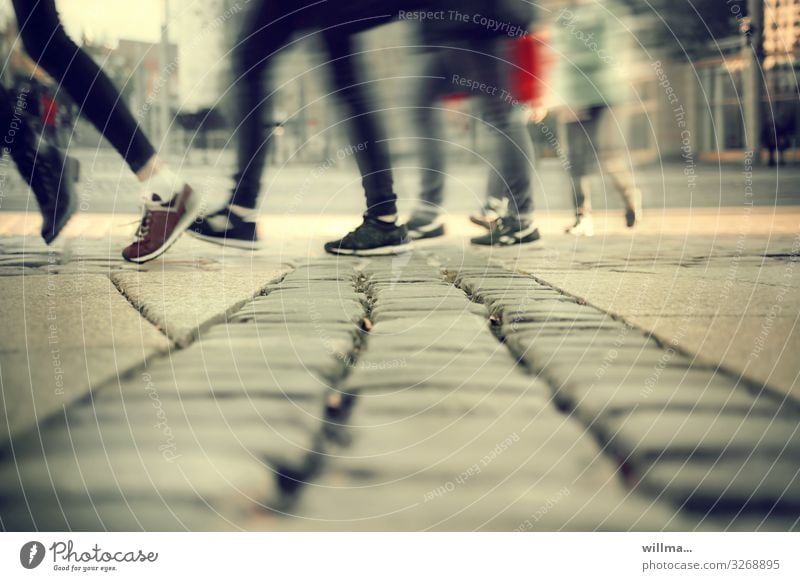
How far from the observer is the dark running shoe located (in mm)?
1247

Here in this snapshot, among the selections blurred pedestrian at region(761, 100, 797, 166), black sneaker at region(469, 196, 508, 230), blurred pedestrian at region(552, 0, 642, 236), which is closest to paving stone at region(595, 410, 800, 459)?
blurred pedestrian at region(761, 100, 797, 166)

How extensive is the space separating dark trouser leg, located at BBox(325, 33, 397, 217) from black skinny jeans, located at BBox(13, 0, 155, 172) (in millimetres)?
304

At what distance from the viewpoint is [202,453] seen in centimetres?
86

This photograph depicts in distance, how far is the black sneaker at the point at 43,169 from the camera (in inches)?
49.0

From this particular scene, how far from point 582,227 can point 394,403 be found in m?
0.92

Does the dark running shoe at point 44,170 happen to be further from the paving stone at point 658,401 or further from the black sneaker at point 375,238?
the paving stone at point 658,401

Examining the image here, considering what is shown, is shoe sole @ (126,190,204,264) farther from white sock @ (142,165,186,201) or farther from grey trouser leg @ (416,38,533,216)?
grey trouser leg @ (416,38,533,216)

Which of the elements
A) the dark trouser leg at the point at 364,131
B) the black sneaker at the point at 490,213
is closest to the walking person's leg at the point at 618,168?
the black sneaker at the point at 490,213

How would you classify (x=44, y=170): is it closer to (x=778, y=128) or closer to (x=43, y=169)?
(x=43, y=169)

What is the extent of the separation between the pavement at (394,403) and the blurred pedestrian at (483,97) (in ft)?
0.93

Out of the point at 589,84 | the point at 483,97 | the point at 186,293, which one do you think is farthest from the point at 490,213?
the point at 186,293
